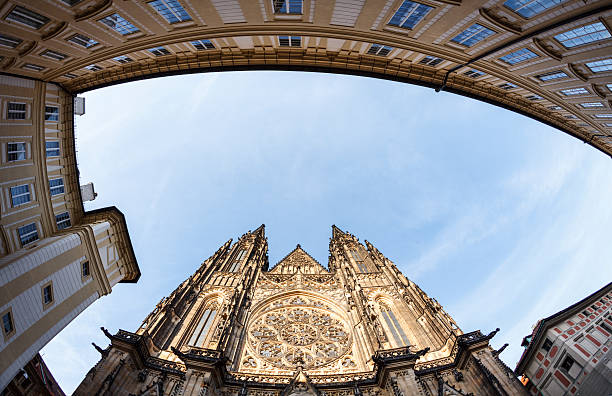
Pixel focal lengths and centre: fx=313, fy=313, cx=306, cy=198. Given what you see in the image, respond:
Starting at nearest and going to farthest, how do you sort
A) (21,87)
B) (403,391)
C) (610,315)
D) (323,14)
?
(323,14) → (21,87) → (403,391) → (610,315)

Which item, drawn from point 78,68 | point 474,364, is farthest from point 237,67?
point 474,364

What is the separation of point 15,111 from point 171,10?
8762mm

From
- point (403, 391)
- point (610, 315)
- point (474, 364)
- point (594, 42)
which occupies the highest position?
point (594, 42)

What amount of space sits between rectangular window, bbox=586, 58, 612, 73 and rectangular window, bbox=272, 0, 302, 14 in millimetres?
10665

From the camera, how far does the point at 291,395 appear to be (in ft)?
53.3

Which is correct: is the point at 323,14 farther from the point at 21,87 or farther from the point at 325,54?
the point at 21,87

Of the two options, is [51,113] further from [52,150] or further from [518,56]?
[518,56]

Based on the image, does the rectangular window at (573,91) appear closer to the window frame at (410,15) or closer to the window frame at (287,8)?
the window frame at (410,15)

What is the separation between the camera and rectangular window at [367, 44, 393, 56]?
13666mm

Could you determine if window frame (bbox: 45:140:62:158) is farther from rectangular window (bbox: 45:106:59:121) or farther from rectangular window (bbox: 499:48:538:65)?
rectangular window (bbox: 499:48:538:65)

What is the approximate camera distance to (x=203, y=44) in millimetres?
14094

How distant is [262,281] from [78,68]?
22274mm

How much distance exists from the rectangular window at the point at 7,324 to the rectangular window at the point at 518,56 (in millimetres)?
21626

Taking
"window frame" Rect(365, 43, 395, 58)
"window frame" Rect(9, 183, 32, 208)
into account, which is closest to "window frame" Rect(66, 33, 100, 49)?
"window frame" Rect(9, 183, 32, 208)
